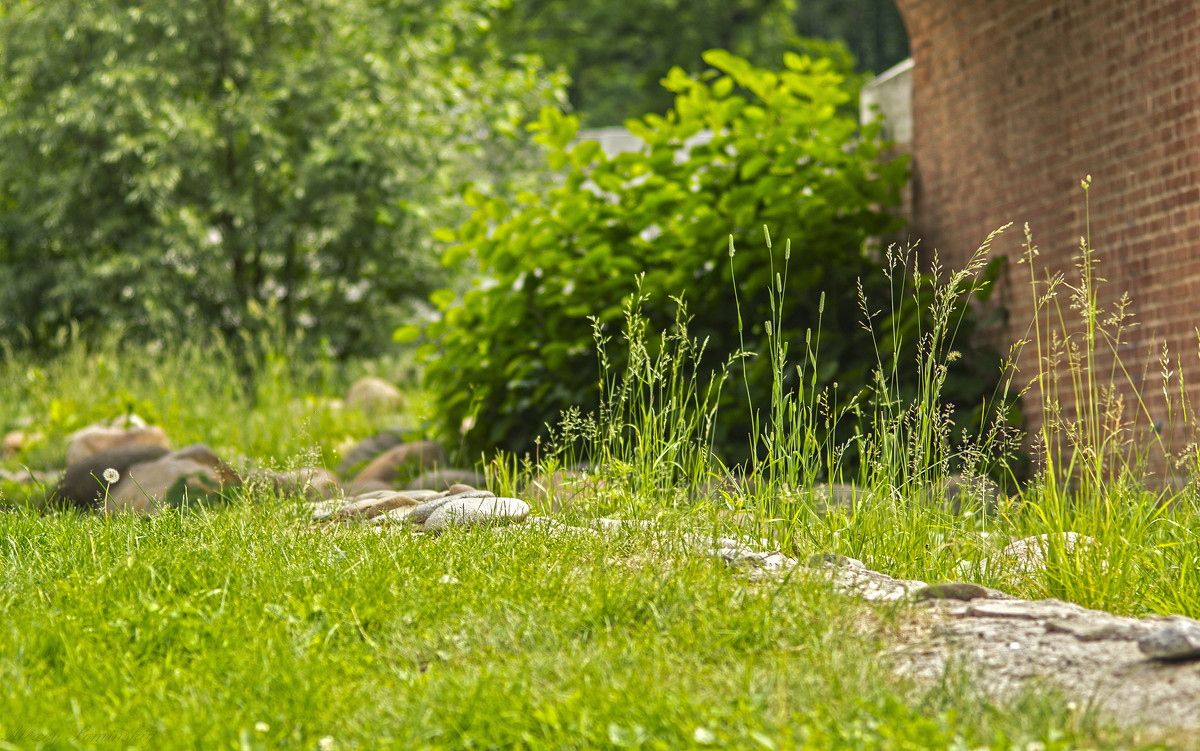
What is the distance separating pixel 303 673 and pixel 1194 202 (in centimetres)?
448

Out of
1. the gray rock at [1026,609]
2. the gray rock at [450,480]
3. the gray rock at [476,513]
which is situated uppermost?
the gray rock at [476,513]

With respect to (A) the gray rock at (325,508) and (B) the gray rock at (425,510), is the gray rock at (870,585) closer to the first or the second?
(B) the gray rock at (425,510)

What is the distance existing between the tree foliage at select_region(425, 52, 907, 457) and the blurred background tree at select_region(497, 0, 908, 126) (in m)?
17.5

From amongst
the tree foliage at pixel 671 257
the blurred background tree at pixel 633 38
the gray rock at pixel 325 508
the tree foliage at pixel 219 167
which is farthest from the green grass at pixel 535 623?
the blurred background tree at pixel 633 38

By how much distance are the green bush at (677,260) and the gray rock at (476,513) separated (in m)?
2.15

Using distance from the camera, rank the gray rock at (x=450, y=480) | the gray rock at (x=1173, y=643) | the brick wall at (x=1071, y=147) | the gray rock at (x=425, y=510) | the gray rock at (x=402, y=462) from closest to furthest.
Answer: the gray rock at (x=1173, y=643)
the gray rock at (x=425, y=510)
the brick wall at (x=1071, y=147)
the gray rock at (x=450, y=480)
the gray rock at (x=402, y=462)

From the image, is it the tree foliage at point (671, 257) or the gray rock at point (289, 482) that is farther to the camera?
the tree foliage at point (671, 257)

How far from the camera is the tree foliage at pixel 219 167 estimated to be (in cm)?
1134

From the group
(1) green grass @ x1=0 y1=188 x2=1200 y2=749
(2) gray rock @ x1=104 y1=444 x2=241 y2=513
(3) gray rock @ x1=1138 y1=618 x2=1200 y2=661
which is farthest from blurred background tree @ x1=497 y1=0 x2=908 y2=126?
(3) gray rock @ x1=1138 y1=618 x2=1200 y2=661

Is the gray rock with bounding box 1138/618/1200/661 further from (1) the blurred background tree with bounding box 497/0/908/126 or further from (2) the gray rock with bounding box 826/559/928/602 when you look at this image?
(1) the blurred background tree with bounding box 497/0/908/126

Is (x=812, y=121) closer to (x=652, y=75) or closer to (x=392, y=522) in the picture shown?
(x=392, y=522)

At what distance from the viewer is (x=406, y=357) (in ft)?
40.1

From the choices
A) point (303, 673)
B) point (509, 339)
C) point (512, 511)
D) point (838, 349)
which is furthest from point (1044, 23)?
point (303, 673)

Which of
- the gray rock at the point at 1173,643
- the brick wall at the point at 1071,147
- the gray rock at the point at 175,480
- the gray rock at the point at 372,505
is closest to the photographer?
the gray rock at the point at 1173,643
